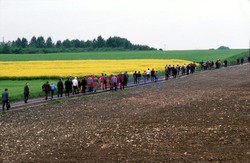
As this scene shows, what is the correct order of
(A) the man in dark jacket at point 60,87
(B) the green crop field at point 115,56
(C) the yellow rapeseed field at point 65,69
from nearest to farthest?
(A) the man in dark jacket at point 60,87
(C) the yellow rapeseed field at point 65,69
(B) the green crop field at point 115,56

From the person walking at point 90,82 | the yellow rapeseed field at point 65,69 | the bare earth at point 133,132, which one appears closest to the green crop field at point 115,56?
the yellow rapeseed field at point 65,69

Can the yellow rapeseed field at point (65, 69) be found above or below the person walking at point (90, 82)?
below

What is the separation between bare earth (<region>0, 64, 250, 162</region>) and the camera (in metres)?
14.4

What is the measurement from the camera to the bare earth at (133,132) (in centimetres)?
1435

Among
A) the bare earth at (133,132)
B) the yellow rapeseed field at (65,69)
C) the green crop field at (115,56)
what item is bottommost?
the green crop field at (115,56)

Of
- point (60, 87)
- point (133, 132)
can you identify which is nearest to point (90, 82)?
point (60, 87)

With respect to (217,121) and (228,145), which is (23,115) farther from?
(228,145)

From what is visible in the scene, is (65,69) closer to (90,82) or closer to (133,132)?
(90,82)

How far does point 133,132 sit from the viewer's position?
58.0 feet

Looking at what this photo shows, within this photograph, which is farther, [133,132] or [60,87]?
[60,87]

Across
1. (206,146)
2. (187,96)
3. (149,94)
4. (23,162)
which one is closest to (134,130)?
(206,146)

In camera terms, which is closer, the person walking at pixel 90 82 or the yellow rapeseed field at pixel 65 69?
the person walking at pixel 90 82

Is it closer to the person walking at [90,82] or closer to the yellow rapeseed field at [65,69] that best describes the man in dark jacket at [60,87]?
the person walking at [90,82]

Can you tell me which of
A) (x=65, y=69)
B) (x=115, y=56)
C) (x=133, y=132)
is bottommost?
(x=115, y=56)
